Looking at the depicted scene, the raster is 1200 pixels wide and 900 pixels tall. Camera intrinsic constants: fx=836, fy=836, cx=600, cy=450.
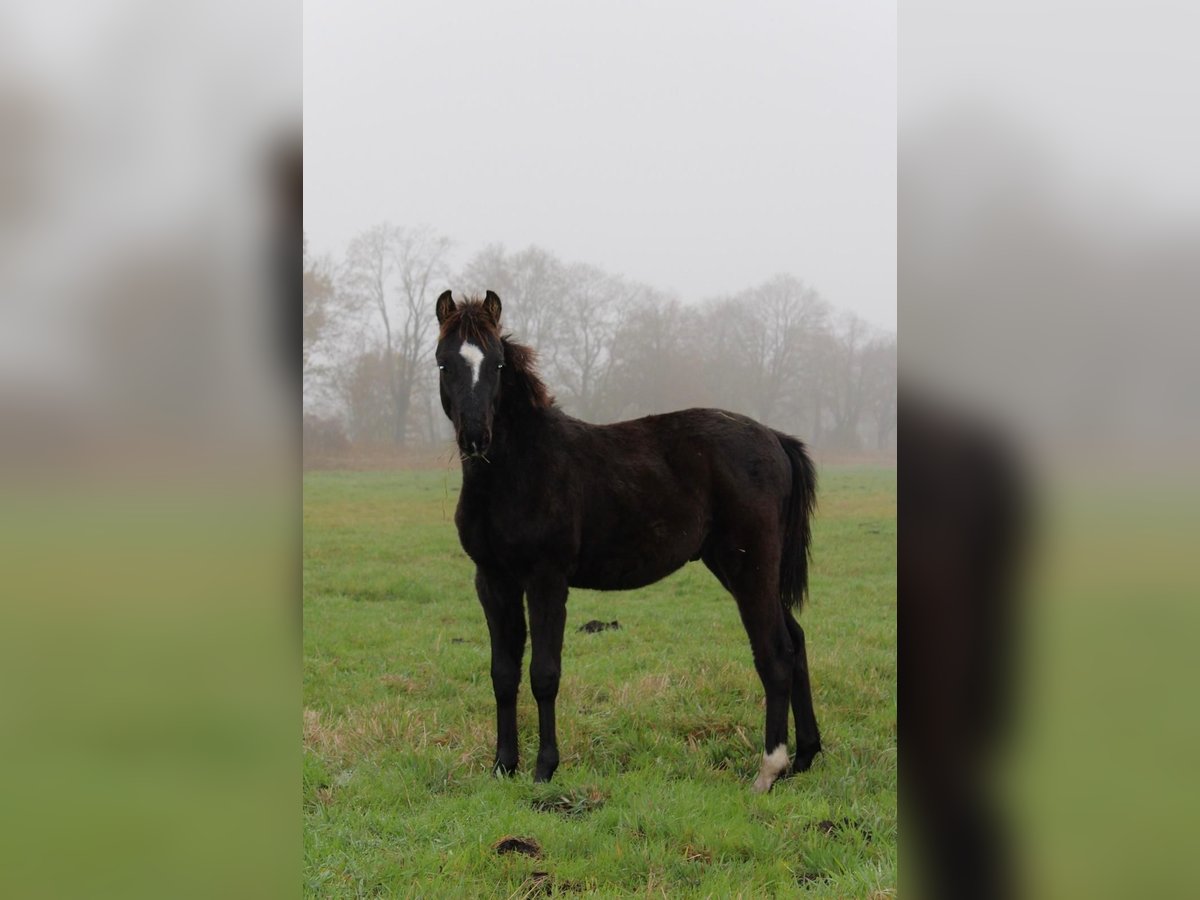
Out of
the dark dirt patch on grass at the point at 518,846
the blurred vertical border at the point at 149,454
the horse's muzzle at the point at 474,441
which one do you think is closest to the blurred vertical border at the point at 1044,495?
the blurred vertical border at the point at 149,454

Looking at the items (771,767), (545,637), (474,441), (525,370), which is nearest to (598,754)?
(545,637)

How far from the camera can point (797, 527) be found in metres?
5.01

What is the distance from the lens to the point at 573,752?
4.57m

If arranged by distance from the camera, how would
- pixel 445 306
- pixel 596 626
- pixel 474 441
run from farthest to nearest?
pixel 596 626 < pixel 445 306 < pixel 474 441

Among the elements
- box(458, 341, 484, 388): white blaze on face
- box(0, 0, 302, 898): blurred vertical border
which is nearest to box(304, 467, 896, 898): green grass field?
box(458, 341, 484, 388): white blaze on face

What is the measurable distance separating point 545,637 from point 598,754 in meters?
0.71

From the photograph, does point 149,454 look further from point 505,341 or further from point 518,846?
point 505,341

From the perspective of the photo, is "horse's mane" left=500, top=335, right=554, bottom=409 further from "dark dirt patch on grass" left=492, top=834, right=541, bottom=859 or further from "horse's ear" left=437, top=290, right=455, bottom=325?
"dark dirt patch on grass" left=492, top=834, right=541, bottom=859

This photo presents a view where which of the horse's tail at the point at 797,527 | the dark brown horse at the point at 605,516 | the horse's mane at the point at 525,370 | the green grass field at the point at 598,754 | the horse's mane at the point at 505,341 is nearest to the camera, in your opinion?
the green grass field at the point at 598,754

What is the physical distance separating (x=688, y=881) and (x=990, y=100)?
116 inches

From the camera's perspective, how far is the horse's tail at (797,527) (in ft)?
16.3

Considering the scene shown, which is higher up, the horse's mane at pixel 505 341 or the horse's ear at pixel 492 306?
the horse's ear at pixel 492 306

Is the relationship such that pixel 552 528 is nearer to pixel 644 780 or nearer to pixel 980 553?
pixel 644 780

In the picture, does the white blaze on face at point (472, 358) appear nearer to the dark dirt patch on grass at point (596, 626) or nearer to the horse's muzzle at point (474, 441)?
the horse's muzzle at point (474, 441)
